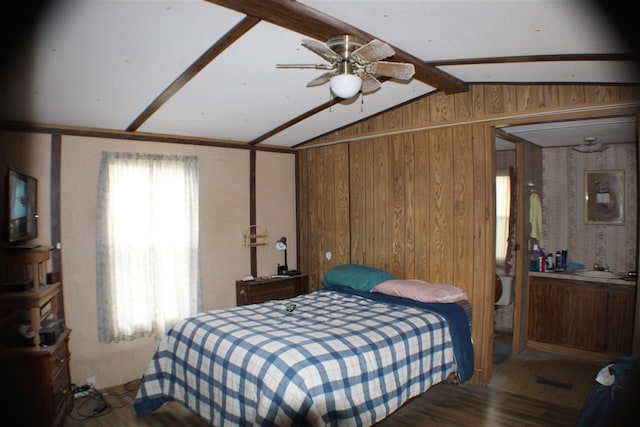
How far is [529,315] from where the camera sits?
180 inches

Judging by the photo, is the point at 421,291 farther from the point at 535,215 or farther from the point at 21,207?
the point at 21,207

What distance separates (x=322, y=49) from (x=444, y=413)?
2.73 metres

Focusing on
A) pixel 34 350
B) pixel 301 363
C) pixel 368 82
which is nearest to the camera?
pixel 301 363

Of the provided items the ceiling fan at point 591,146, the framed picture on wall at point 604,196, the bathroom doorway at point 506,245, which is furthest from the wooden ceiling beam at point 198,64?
the framed picture on wall at point 604,196

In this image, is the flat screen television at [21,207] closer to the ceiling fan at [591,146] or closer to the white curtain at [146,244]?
the white curtain at [146,244]

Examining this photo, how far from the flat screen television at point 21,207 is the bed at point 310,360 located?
1264mm

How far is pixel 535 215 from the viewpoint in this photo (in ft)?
15.6

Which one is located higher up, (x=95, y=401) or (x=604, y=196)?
(x=604, y=196)

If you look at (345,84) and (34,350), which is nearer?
(345,84)


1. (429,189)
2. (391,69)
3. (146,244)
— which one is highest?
(391,69)

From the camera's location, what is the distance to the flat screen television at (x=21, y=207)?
2.50 meters

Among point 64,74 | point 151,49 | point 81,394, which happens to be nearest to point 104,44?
point 151,49

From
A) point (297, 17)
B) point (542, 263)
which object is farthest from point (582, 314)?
point (297, 17)

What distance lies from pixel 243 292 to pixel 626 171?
14.3 ft
